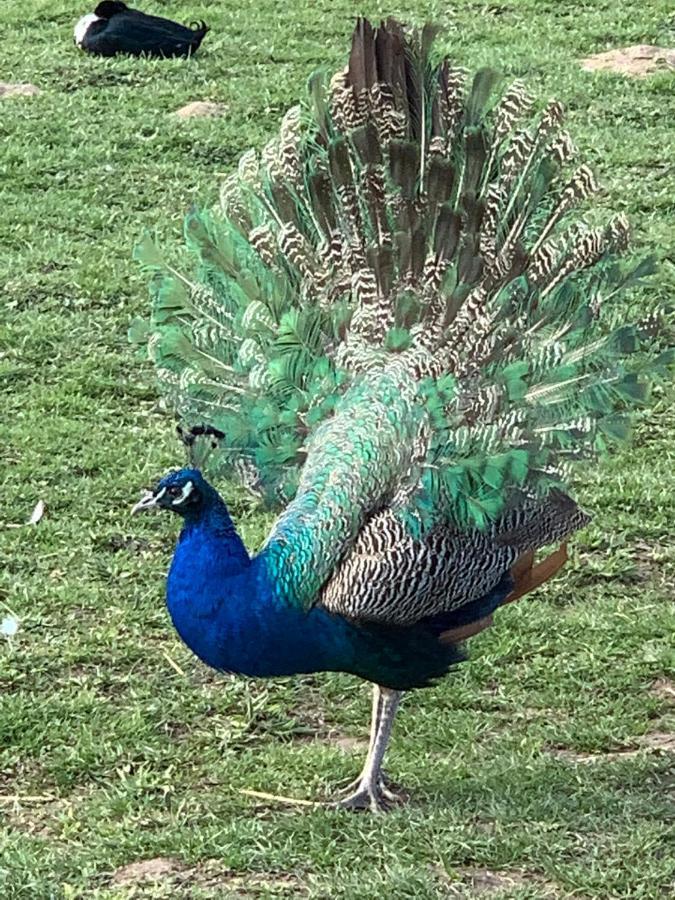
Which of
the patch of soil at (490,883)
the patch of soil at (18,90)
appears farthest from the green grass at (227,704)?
the patch of soil at (18,90)

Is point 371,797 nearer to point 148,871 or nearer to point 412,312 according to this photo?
point 148,871

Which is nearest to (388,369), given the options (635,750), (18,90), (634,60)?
(635,750)

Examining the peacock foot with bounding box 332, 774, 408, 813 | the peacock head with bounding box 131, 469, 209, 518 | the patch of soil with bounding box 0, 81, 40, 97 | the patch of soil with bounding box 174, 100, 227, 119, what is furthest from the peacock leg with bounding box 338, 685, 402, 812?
the patch of soil with bounding box 0, 81, 40, 97

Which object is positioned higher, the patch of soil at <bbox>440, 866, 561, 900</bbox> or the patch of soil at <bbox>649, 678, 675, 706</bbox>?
the patch of soil at <bbox>440, 866, 561, 900</bbox>

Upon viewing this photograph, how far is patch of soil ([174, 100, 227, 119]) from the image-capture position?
10.0 m

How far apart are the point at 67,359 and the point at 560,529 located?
3327mm

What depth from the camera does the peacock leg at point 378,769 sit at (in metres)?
4.12

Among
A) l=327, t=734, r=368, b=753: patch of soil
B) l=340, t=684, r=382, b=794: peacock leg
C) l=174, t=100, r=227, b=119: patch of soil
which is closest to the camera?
l=340, t=684, r=382, b=794: peacock leg

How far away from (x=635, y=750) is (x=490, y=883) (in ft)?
2.86

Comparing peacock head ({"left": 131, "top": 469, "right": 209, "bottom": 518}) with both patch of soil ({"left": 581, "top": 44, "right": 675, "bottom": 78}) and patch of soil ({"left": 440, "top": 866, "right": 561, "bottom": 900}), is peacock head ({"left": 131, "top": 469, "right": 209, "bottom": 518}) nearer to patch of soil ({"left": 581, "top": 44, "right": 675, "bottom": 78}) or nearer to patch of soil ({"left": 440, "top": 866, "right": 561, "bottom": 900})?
patch of soil ({"left": 440, "top": 866, "right": 561, "bottom": 900})

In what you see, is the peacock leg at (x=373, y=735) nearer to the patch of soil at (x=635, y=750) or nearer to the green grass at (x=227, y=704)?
the green grass at (x=227, y=704)

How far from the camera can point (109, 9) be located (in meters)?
11.0

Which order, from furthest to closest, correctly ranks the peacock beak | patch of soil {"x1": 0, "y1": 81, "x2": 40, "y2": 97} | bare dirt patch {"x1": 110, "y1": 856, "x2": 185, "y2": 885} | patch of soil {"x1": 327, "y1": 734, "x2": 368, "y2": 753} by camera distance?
patch of soil {"x1": 0, "y1": 81, "x2": 40, "y2": 97} < patch of soil {"x1": 327, "y1": 734, "x2": 368, "y2": 753} < the peacock beak < bare dirt patch {"x1": 110, "y1": 856, "x2": 185, "y2": 885}

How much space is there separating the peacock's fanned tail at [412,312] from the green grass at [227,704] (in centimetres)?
74
